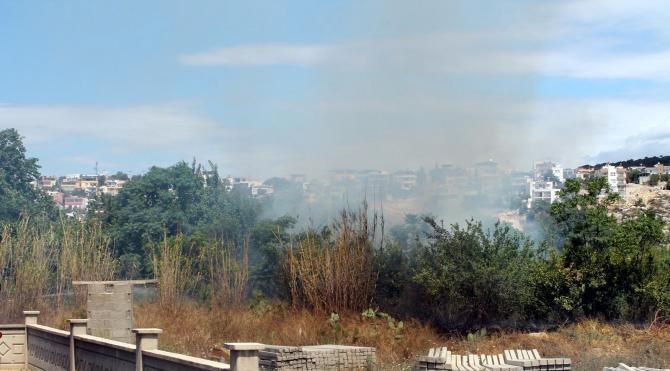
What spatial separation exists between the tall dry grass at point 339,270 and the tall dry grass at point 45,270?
620cm

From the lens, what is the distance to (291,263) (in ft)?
78.7

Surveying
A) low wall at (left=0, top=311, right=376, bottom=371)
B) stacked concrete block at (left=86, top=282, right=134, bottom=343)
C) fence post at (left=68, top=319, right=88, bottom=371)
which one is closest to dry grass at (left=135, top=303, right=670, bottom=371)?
stacked concrete block at (left=86, top=282, right=134, bottom=343)

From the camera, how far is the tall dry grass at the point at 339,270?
75.4ft

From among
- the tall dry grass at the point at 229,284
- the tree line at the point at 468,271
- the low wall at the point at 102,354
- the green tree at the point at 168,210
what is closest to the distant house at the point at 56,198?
the green tree at the point at 168,210

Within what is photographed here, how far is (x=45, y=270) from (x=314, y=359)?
13.9m

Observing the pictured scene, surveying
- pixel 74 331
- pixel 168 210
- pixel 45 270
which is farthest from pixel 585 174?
pixel 168 210

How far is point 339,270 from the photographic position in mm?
23047

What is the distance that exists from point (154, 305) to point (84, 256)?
3.67 meters

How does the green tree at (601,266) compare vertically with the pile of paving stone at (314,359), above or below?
above

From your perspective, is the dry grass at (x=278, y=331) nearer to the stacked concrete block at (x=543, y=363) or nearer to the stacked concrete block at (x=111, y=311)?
the stacked concrete block at (x=111, y=311)

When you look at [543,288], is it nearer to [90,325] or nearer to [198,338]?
[198,338]

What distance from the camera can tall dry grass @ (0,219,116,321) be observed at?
27.2m

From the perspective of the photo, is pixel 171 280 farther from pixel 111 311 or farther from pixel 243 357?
pixel 243 357

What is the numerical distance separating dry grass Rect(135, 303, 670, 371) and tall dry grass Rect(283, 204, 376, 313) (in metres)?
0.54
